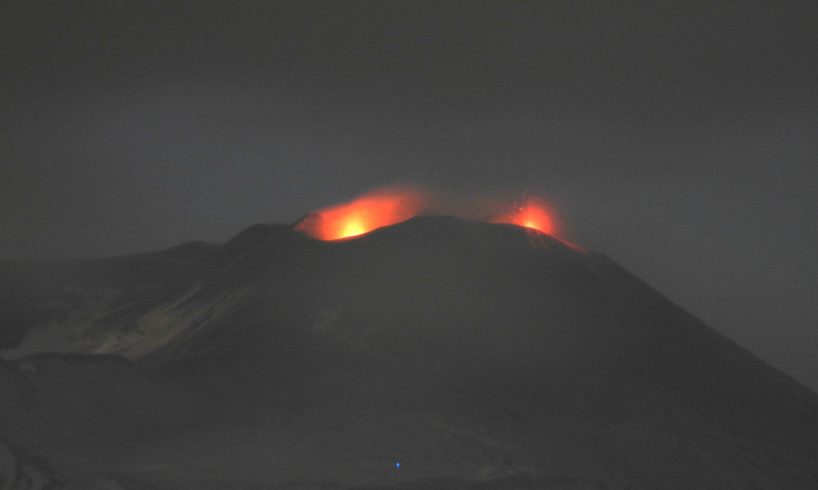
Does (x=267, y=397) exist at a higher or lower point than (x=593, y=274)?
lower

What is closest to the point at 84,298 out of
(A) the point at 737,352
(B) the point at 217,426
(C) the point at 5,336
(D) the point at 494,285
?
(C) the point at 5,336

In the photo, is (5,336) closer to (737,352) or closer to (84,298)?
(84,298)

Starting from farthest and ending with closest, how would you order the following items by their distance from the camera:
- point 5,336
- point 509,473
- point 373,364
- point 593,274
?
1. point 5,336
2. point 593,274
3. point 373,364
4. point 509,473

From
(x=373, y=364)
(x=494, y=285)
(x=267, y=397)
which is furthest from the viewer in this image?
(x=494, y=285)

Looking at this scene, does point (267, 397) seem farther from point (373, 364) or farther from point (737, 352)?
point (737, 352)

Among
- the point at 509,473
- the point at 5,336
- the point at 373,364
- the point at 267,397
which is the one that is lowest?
the point at 509,473

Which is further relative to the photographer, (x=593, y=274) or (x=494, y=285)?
(x=593, y=274)

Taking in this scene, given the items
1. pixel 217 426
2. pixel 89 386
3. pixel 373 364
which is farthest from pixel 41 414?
pixel 373 364
